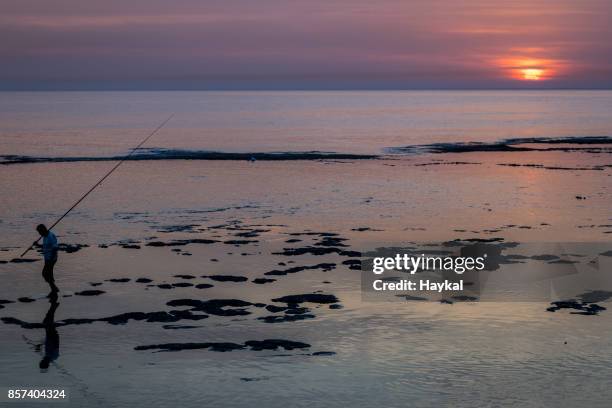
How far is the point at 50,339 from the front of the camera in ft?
54.4

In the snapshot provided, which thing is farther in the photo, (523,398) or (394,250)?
(394,250)

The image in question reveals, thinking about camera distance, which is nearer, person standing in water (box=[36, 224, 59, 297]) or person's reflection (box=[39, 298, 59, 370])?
person's reflection (box=[39, 298, 59, 370])

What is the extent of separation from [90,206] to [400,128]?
78.0 m

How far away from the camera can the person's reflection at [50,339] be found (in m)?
15.2

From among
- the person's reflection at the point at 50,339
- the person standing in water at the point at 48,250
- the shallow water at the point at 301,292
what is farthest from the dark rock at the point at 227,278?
the person's reflection at the point at 50,339

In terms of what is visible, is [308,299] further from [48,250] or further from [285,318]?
[48,250]

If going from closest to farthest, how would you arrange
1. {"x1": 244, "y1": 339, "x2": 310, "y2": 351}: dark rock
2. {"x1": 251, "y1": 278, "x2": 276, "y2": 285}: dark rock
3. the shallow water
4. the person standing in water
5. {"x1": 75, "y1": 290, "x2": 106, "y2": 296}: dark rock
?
the shallow water
{"x1": 244, "y1": 339, "x2": 310, "y2": 351}: dark rock
the person standing in water
{"x1": 75, "y1": 290, "x2": 106, "y2": 296}: dark rock
{"x1": 251, "y1": 278, "x2": 276, "y2": 285}: dark rock

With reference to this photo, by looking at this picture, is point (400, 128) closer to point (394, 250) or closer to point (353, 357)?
point (394, 250)

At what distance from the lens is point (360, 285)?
20.9 m

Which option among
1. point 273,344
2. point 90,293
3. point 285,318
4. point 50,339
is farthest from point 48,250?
point 273,344

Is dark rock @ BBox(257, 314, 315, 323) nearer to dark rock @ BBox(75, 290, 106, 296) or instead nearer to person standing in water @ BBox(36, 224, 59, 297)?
→ dark rock @ BBox(75, 290, 106, 296)

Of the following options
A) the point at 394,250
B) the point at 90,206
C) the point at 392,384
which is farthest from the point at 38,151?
the point at 392,384

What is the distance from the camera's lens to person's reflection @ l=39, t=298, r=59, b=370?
50.0ft

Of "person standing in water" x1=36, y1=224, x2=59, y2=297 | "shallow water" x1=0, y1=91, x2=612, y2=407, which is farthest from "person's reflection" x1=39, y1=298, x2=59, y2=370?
"person standing in water" x1=36, y1=224, x2=59, y2=297
